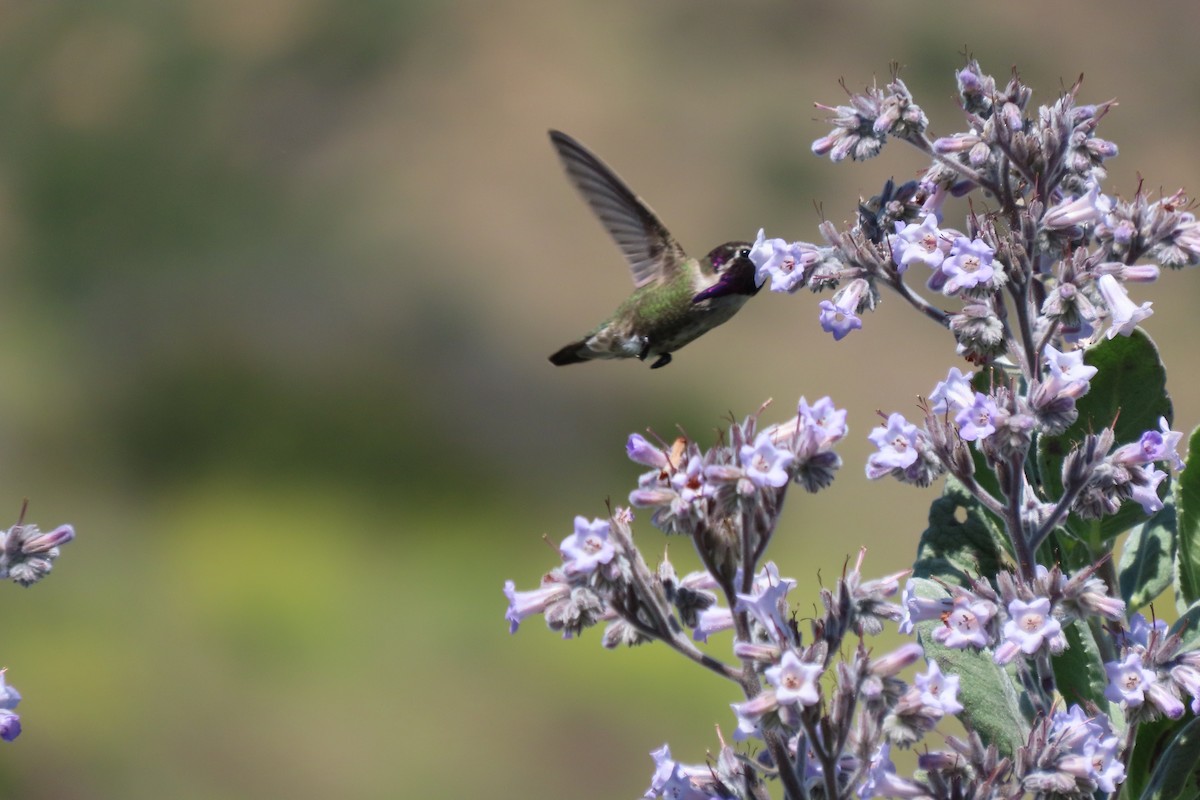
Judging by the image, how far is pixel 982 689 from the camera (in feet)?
7.57

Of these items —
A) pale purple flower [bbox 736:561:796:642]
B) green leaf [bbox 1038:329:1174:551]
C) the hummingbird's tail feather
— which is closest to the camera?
pale purple flower [bbox 736:561:796:642]

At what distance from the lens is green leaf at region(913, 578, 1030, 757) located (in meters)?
2.25

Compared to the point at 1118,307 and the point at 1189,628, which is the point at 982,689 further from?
the point at 1118,307

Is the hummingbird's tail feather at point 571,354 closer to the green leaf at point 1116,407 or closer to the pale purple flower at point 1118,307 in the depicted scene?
the green leaf at point 1116,407

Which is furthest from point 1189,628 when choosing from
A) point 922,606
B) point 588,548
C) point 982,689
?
point 588,548

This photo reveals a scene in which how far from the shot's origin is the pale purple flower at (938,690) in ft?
5.67

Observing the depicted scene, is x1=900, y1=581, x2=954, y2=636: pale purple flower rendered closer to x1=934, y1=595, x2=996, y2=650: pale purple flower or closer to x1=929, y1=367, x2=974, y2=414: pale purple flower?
x1=934, y1=595, x2=996, y2=650: pale purple flower

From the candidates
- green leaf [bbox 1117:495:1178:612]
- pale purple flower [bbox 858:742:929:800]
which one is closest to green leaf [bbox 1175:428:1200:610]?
green leaf [bbox 1117:495:1178:612]

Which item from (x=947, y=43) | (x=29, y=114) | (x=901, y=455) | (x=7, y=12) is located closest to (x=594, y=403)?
(x=947, y=43)

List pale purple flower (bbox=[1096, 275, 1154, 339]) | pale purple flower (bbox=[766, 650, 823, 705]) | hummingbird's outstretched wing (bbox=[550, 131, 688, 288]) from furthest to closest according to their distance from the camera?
hummingbird's outstretched wing (bbox=[550, 131, 688, 288]), pale purple flower (bbox=[1096, 275, 1154, 339]), pale purple flower (bbox=[766, 650, 823, 705])

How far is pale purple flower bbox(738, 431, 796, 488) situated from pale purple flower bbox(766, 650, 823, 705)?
235 mm

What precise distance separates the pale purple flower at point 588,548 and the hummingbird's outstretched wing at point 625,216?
188cm

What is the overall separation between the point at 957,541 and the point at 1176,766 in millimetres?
587

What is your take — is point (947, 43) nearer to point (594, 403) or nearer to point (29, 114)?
point (594, 403)
